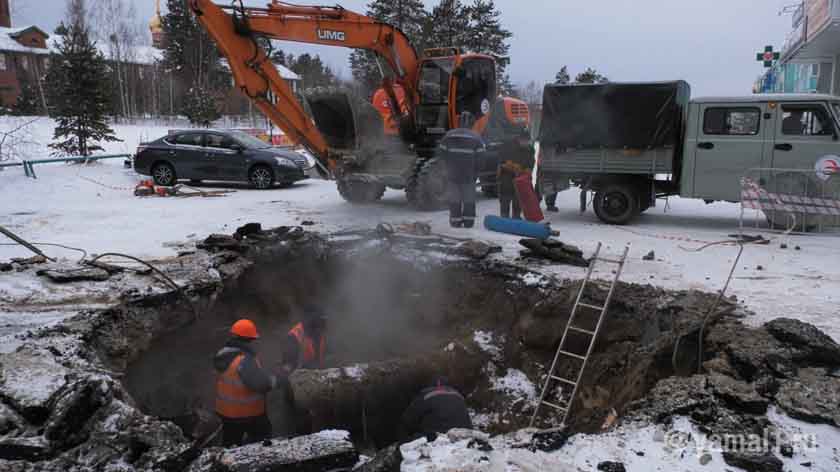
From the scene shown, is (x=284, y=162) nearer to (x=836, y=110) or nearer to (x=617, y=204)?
(x=617, y=204)

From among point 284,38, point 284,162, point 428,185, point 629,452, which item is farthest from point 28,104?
point 629,452

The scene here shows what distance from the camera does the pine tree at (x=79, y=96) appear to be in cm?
1838

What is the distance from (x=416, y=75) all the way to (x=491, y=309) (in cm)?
628

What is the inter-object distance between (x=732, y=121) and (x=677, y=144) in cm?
92

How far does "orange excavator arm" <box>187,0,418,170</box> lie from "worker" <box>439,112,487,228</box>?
2.70 metres

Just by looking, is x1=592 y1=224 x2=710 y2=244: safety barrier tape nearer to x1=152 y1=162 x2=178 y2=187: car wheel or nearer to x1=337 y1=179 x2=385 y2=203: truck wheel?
x1=337 y1=179 x2=385 y2=203: truck wheel

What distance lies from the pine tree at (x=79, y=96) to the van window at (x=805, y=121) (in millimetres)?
19138

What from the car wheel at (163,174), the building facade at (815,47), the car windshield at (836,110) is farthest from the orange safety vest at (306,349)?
the building facade at (815,47)

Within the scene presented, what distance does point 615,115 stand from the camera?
10.3 metres

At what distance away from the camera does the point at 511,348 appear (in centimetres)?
669

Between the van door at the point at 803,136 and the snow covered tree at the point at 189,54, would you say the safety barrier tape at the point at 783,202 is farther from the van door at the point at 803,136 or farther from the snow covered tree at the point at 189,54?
the snow covered tree at the point at 189,54

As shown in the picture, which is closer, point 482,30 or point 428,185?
point 428,185

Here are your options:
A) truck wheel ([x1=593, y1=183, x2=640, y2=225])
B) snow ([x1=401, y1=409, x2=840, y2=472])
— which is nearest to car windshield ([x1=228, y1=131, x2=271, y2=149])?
truck wheel ([x1=593, y1=183, x2=640, y2=225])

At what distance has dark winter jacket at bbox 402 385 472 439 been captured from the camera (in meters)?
4.40
